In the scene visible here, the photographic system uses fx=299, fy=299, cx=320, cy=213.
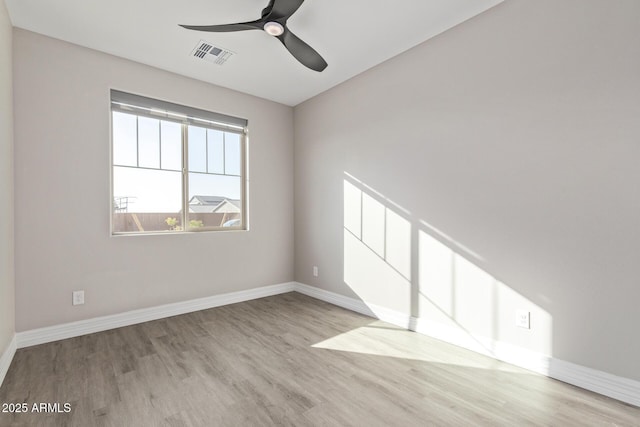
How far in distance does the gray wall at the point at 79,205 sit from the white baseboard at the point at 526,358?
7.21 ft

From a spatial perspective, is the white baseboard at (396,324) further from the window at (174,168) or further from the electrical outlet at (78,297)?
the window at (174,168)

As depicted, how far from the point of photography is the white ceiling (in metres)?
2.30

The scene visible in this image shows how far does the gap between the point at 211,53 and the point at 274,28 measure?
1099 mm

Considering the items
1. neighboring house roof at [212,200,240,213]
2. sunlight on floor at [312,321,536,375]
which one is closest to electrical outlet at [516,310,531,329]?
sunlight on floor at [312,321,536,375]

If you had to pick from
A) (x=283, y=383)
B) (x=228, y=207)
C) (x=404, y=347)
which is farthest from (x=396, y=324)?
(x=228, y=207)

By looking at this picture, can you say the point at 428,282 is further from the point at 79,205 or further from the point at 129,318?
the point at 79,205

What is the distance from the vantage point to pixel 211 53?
2963 millimetres

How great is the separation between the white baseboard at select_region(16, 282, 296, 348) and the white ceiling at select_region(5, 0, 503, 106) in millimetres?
2595

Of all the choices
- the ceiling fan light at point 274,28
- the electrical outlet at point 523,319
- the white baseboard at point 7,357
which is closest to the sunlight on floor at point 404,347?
the electrical outlet at point 523,319

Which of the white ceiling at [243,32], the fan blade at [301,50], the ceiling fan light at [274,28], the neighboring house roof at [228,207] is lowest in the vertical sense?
the neighboring house roof at [228,207]

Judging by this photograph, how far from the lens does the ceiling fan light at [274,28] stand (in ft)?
7.05

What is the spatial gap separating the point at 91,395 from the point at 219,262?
6.30 ft

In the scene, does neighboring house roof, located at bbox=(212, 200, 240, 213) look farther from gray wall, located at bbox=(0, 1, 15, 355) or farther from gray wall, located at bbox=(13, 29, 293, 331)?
gray wall, located at bbox=(0, 1, 15, 355)

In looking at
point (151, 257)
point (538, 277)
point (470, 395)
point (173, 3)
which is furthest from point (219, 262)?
point (538, 277)
